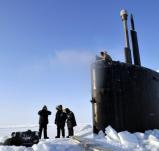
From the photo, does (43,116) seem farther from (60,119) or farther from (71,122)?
(71,122)

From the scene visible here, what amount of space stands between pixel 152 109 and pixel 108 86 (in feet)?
7.14

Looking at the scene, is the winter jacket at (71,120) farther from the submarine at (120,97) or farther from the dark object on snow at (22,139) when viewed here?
the dark object on snow at (22,139)

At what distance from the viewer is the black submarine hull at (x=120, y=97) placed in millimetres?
10586

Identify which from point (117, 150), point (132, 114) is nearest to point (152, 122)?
point (132, 114)

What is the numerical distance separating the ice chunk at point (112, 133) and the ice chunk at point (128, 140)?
133 millimetres

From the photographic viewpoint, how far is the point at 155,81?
40.1 feet

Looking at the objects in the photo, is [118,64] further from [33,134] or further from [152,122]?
[33,134]

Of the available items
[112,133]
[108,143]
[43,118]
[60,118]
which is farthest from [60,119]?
[108,143]

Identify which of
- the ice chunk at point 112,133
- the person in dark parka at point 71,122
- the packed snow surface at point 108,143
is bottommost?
the packed snow surface at point 108,143

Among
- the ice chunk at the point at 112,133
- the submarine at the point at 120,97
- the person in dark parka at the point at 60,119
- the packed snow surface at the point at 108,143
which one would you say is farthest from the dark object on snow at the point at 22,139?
the person in dark parka at the point at 60,119

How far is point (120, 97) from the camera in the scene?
34.9 ft

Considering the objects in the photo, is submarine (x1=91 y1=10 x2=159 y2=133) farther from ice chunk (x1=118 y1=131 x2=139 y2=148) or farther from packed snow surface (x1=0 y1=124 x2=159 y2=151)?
ice chunk (x1=118 y1=131 x2=139 y2=148)

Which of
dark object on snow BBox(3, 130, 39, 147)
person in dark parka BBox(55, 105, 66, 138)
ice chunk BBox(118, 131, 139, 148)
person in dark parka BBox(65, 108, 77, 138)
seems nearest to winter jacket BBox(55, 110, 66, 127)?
person in dark parka BBox(55, 105, 66, 138)

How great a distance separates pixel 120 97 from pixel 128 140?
1756mm
